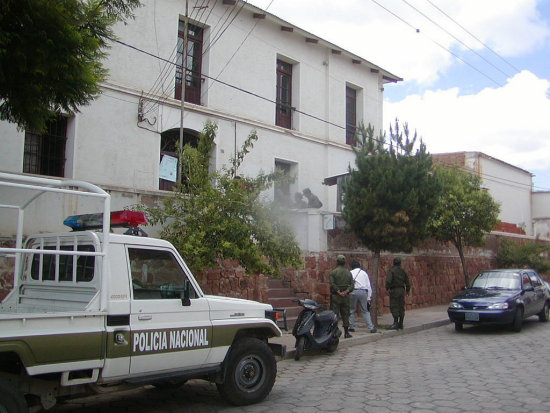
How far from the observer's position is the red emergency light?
593 cm

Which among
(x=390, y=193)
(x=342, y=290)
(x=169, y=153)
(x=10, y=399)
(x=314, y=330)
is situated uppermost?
(x=169, y=153)

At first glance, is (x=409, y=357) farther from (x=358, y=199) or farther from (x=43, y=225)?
(x=43, y=225)

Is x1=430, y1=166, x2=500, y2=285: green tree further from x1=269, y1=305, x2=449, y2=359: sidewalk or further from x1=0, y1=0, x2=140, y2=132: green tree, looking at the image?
x1=0, y1=0, x2=140, y2=132: green tree

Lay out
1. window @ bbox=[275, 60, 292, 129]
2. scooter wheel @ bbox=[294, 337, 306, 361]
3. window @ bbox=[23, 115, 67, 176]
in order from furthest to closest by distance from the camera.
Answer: window @ bbox=[275, 60, 292, 129] → window @ bbox=[23, 115, 67, 176] → scooter wheel @ bbox=[294, 337, 306, 361]

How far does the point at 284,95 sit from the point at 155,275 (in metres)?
13.3

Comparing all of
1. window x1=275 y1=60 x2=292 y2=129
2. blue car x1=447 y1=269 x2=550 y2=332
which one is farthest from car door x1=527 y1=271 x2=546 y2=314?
window x1=275 y1=60 x2=292 y2=129

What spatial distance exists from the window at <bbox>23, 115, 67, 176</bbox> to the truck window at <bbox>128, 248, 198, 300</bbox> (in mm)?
7610

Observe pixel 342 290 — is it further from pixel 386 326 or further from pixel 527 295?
pixel 527 295

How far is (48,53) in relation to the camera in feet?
18.1

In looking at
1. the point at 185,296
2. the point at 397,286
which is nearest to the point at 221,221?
the point at 185,296

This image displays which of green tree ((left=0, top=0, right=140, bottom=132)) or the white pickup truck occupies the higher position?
green tree ((left=0, top=0, right=140, bottom=132))

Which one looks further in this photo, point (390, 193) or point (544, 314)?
point (544, 314)

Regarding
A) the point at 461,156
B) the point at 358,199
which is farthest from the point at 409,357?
the point at 461,156

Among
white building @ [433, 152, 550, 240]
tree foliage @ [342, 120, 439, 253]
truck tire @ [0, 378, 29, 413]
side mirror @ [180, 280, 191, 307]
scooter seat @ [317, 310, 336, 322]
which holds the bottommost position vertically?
truck tire @ [0, 378, 29, 413]
